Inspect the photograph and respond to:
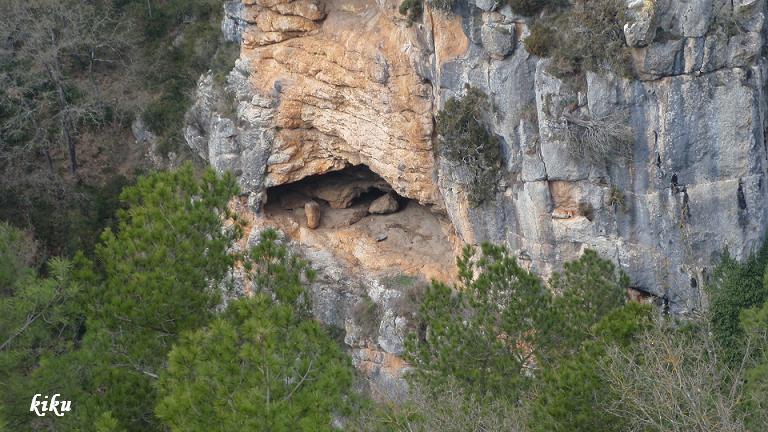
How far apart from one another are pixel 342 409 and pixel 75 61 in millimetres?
22737

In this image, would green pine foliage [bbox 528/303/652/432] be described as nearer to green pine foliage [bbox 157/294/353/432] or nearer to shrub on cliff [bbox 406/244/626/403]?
shrub on cliff [bbox 406/244/626/403]

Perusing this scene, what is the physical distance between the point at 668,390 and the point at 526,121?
9.60m

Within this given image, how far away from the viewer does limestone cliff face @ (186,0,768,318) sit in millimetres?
17281

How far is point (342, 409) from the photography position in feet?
34.1

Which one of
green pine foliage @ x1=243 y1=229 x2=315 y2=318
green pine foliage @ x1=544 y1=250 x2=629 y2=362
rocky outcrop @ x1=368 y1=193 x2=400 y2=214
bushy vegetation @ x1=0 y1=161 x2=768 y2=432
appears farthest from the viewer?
rocky outcrop @ x1=368 y1=193 x2=400 y2=214

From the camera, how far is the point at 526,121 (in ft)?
63.3

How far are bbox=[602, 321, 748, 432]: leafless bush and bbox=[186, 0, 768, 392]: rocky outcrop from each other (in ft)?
22.6

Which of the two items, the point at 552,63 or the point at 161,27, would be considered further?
the point at 161,27

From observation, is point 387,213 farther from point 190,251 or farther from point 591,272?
point 190,251

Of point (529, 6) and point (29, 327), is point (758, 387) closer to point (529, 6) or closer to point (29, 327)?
point (29, 327)

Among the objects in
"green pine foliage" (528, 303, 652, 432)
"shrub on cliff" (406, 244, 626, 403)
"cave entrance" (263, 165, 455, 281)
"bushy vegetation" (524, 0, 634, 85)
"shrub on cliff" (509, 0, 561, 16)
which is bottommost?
"green pine foliage" (528, 303, 652, 432)

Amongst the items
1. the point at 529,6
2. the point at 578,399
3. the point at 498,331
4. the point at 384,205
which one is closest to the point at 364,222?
the point at 384,205

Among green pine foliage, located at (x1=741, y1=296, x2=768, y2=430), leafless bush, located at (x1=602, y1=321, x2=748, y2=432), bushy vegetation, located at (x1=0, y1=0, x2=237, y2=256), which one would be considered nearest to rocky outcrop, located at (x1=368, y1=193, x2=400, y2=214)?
bushy vegetation, located at (x1=0, y1=0, x2=237, y2=256)

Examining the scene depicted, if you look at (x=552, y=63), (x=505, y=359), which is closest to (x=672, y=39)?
(x=552, y=63)
